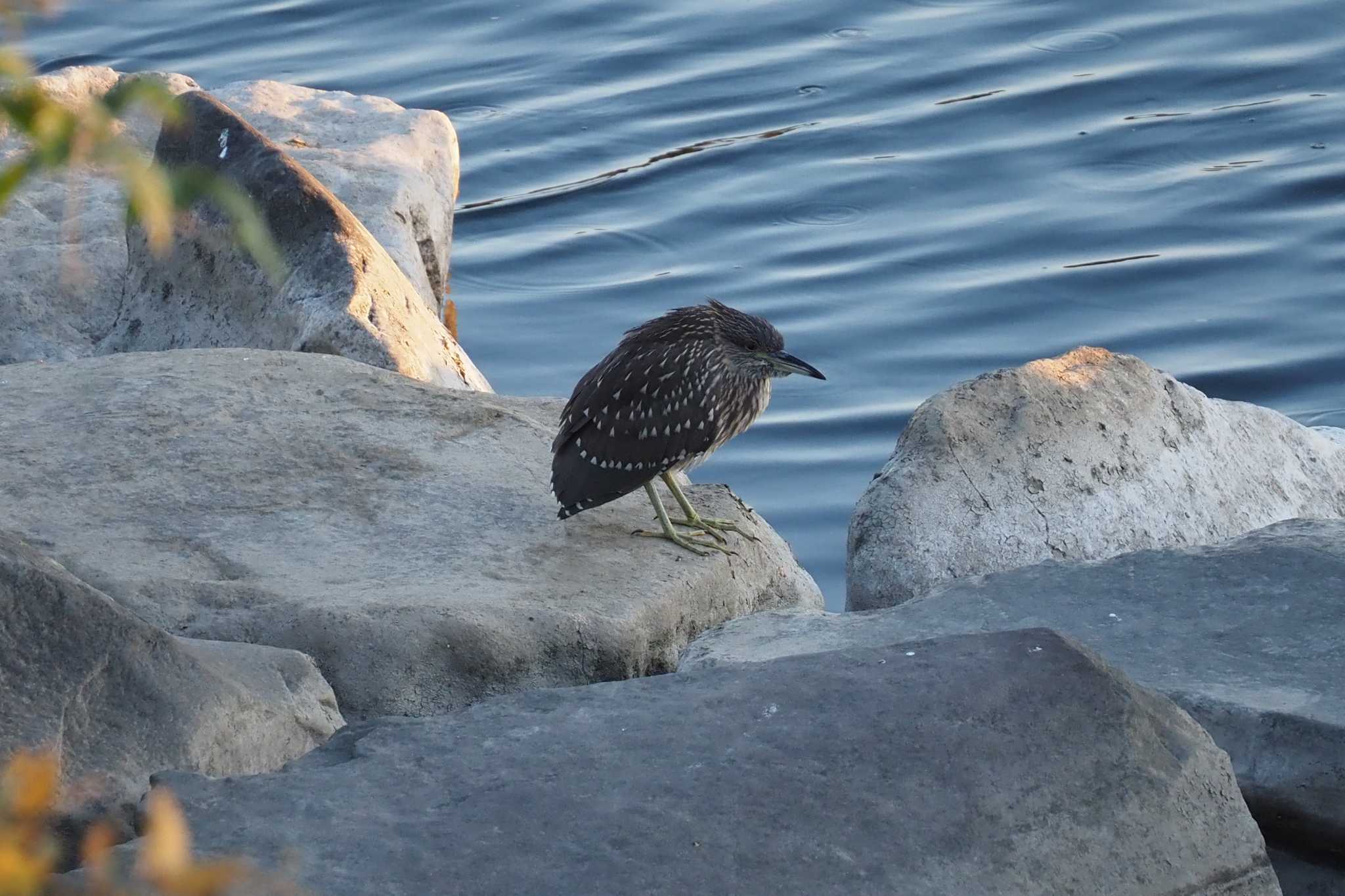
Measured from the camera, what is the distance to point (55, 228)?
26.8 ft

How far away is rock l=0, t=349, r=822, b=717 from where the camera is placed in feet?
15.0

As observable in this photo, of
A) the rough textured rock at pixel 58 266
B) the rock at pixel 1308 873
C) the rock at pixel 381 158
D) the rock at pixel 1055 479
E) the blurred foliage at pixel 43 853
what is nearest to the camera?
the blurred foliage at pixel 43 853

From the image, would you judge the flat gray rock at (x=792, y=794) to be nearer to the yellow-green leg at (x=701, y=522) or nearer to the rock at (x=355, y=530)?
the rock at (x=355, y=530)

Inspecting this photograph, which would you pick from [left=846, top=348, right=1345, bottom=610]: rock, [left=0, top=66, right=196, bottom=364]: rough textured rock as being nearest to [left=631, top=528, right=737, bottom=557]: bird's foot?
[left=846, top=348, right=1345, bottom=610]: rock

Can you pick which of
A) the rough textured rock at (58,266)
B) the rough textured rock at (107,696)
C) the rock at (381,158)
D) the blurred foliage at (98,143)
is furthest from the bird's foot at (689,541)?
the blurred foliage at (98,143)

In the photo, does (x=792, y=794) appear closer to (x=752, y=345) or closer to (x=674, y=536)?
(x=674, y=536)

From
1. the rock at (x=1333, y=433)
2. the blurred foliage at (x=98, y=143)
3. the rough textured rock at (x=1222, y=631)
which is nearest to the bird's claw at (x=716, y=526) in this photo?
the rough textured rock at (x=1222, y=631)

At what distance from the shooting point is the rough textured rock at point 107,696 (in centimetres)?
347

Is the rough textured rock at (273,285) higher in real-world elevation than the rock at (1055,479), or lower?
higher

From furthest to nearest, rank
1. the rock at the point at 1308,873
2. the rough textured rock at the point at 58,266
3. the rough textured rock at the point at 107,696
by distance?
the rough textured rock at the point at 58,266 < the rock at the point at 1308,873 < the rough textured rock at the point at 107,696

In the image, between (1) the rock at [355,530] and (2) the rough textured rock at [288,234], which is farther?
(2) the rough textured rock at [288,234]

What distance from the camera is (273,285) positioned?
7.00 meters

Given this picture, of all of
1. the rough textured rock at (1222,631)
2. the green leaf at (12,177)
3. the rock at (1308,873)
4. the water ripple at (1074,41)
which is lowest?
the rock at (1308,873)

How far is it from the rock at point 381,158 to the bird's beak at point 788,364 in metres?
2.57
